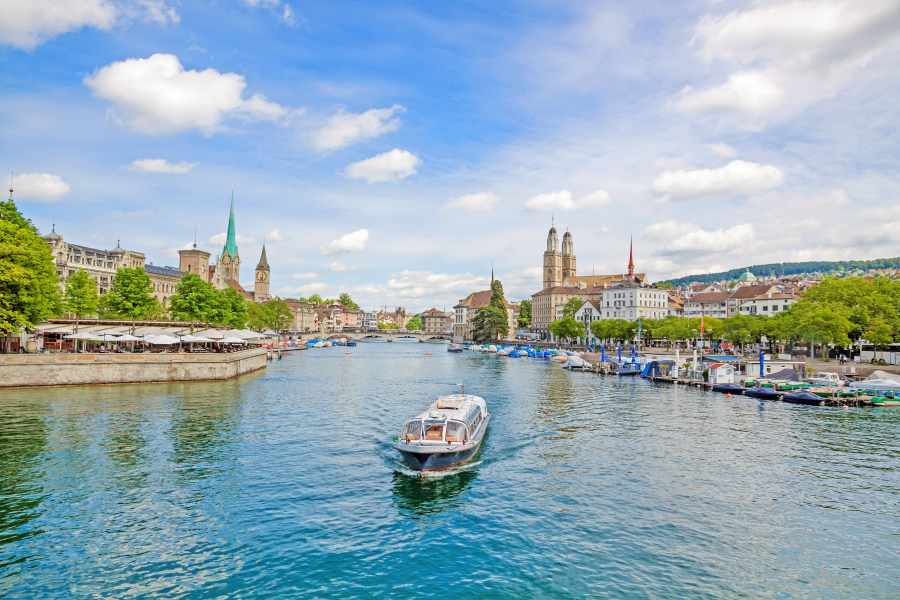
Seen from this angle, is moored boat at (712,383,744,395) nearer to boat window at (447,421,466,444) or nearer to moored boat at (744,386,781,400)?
moored boat at (744,386,781,400)

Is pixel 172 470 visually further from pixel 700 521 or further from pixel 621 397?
pixel 621 397

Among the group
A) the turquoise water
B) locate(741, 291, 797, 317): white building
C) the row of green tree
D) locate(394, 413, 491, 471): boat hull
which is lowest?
the turquoise water

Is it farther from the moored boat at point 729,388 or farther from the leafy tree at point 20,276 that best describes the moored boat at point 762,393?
the leafy tree at point 20,276

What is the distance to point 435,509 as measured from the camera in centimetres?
2566

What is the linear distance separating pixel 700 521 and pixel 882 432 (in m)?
30.6

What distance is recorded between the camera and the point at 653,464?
111ft

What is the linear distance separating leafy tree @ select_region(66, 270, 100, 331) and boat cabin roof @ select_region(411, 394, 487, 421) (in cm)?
7579

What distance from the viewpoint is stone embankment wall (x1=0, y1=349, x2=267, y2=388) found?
57.5 m

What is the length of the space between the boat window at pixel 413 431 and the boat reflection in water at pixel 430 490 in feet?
6.34

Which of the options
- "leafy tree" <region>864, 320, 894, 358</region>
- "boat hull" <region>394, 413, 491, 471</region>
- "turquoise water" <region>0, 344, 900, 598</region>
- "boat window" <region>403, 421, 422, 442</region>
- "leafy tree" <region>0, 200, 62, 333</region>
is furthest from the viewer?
"leafy tree" <region>864, 320, 894, 358</region>

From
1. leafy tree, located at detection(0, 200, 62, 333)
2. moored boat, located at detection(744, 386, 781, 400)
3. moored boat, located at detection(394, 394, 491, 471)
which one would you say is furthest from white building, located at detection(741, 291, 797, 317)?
leafy tree, located at detection(0, 200, 62, 333)

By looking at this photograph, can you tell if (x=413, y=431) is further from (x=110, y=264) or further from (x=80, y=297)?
(x=110, y=264)

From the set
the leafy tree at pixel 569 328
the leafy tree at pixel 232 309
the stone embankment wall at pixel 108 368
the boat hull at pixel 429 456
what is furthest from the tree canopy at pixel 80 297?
the leafy tree at pixel 569 328

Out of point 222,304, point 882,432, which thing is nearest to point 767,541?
point 882,432
